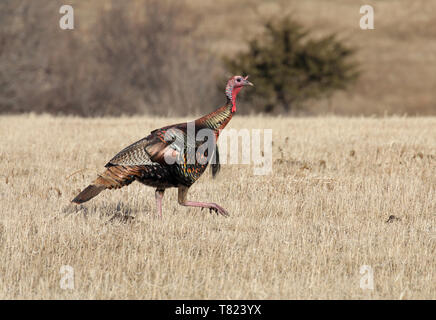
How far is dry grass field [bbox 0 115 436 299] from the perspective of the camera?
211 inches

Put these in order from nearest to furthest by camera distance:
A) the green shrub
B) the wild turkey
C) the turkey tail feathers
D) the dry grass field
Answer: the dry grass field, the wild turkey, the turkey tail feathers, the green shrub

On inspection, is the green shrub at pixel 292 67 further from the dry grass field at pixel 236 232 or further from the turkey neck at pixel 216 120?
the turkey neck at pixel 216 120

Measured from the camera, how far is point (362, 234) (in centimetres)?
716

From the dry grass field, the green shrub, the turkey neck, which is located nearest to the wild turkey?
the turkey neck

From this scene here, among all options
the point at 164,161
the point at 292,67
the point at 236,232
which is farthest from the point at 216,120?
the point at 292,67

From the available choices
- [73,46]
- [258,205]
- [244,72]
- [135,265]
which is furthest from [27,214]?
[73,46]

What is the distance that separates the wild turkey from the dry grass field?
21.8 inches

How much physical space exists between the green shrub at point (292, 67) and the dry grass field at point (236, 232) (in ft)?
98.0

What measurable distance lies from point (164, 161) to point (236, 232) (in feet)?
3.99

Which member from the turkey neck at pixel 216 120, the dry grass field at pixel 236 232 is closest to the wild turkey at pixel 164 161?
the turkey neck at pixel 216 120

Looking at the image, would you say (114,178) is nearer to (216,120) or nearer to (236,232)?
(216,120)

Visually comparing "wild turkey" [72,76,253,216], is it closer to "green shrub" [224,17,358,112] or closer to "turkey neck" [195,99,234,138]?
"turkey neck" [195,99,234,138]

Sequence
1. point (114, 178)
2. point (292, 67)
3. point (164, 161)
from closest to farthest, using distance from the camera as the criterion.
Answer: point (164, 161), point (114, 178), point (292, 67)

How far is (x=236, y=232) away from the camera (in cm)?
705
